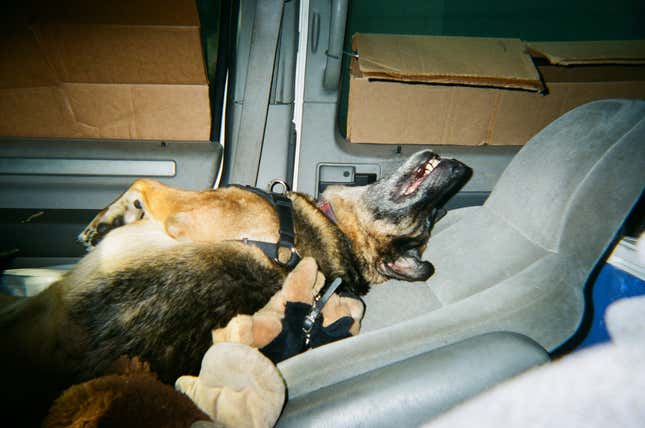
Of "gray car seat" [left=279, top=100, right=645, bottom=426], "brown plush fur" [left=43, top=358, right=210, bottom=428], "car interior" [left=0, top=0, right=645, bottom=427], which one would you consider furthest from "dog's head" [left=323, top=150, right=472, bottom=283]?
"brown plush fur" [left=43, top=358, right=210, bottom=428]

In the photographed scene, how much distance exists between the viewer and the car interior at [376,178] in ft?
2.98

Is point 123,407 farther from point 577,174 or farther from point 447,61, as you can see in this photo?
point 447,61

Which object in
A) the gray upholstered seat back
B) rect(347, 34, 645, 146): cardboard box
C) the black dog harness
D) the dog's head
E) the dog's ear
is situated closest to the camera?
the gray upholstered seat back

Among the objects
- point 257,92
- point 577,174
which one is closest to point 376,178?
point 257,92

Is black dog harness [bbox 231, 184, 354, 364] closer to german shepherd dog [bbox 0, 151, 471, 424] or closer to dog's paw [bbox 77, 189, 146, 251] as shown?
german shepherd dog [bbox 0, 151, 471, 424]

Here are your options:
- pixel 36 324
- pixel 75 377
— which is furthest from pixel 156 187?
pixel 75 377

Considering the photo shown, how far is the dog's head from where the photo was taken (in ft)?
6.78

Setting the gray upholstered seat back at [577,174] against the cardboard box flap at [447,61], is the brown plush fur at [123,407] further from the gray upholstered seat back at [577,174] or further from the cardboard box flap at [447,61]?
the cardboard box flap at [447,61]

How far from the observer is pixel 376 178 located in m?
2.51

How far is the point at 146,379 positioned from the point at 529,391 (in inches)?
43.6

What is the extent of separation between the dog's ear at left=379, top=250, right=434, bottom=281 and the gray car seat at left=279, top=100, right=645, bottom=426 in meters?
0.12

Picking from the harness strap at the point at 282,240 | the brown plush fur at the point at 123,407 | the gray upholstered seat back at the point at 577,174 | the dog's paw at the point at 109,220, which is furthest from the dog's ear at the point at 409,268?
the dog's paw at the point at 109,220

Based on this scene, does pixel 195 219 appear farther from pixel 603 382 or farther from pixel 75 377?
pixel 603 382

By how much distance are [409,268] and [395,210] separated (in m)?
0.43
